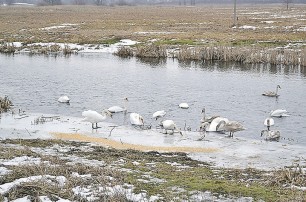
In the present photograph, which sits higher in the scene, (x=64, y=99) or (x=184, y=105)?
(x=64, y=99)

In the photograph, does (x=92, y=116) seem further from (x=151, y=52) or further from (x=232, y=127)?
(x=151, y=52)

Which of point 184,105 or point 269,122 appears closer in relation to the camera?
point 269,122

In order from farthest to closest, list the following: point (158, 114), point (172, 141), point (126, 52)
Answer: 1. point (126, 52)
2. point (158, 114)
3. point (172, 141)

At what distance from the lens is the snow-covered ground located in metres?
12.8

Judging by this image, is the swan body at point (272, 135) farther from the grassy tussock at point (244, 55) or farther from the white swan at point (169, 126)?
the grassy tussock at point (244, 55)

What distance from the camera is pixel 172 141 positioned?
15031 mm

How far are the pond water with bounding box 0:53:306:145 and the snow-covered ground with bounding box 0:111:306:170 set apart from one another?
142 cm

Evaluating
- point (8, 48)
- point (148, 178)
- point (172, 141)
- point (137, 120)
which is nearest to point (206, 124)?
point (172, 141)

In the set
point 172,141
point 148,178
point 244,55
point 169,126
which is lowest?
point 172,141

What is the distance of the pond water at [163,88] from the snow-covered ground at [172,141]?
56.1 inches

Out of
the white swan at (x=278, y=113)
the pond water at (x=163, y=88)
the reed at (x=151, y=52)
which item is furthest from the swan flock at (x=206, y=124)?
the reed at (x=151, y=52)

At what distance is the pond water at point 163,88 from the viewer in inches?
770

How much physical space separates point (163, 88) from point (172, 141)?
36.7ft

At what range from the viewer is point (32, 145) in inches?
526
